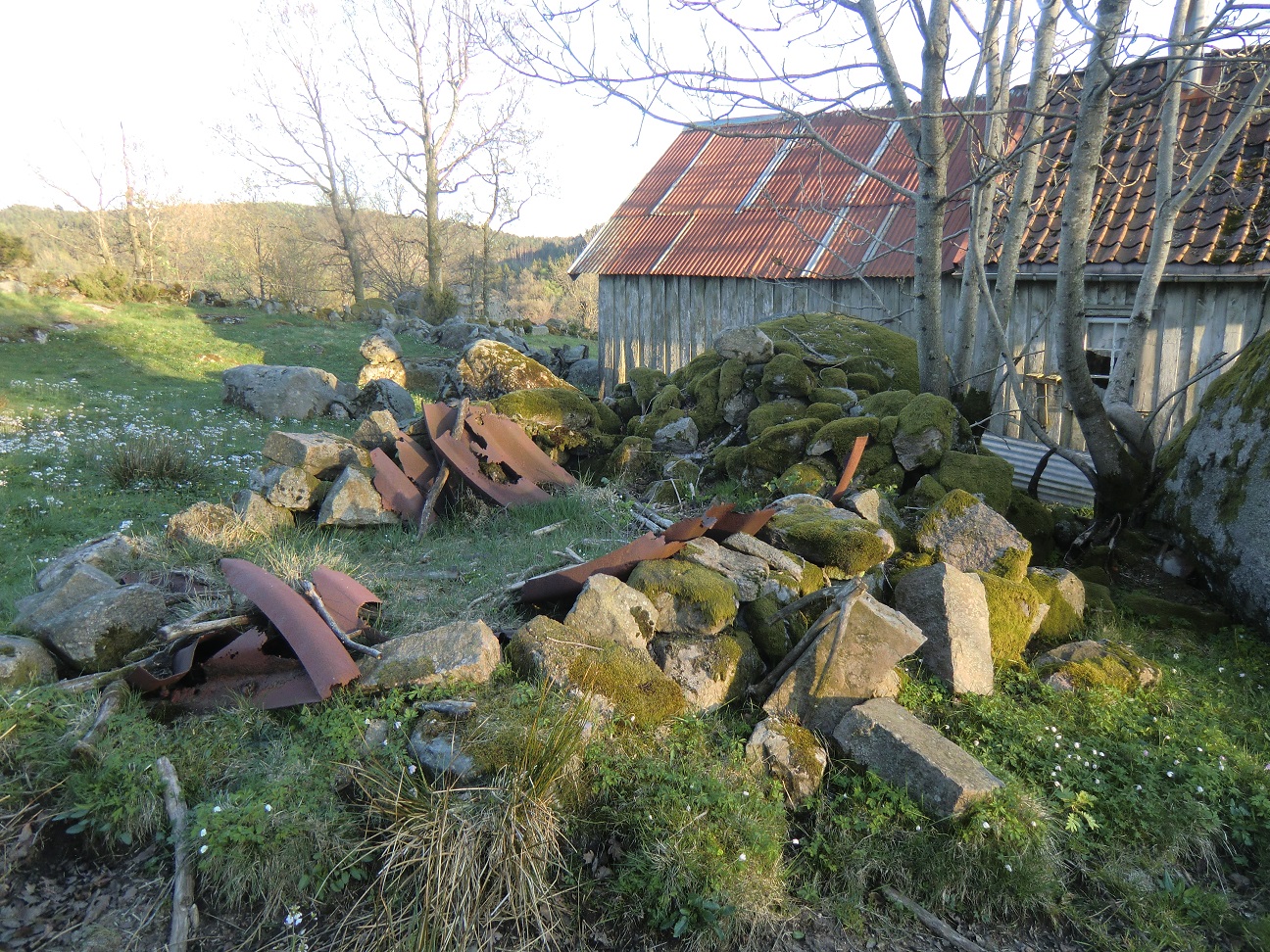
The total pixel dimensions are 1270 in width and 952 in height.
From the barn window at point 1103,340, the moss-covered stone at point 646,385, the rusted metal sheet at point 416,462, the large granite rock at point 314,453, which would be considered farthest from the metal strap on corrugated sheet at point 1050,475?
the large granite rock at point 314,453

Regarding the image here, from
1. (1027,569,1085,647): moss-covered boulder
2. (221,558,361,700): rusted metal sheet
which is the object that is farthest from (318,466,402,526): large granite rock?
Answer: (1027,569,1085,647): moss-covered boulder

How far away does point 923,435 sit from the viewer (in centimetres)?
617

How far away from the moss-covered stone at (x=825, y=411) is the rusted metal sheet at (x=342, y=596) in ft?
13.4

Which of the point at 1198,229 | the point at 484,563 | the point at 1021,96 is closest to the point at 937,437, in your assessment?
the point at 484,563

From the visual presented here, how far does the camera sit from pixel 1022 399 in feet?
20.9

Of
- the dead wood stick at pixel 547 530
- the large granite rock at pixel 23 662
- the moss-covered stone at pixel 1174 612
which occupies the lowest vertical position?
the moss-covered stone at pixel 1174 612

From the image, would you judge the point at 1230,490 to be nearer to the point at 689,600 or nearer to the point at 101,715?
the point at 689,600

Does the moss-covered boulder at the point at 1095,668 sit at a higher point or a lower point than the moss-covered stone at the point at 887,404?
lower

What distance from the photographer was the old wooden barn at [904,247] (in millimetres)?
8367

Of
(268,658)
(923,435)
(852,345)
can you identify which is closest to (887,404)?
(923,435)

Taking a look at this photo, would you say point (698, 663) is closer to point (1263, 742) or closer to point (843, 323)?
point (1263, 742)

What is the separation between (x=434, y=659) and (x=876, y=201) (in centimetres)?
1153

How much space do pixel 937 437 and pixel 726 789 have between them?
376cm

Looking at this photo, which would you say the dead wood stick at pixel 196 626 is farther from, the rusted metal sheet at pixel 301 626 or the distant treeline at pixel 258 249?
the distant treeline at pixel 258 249
